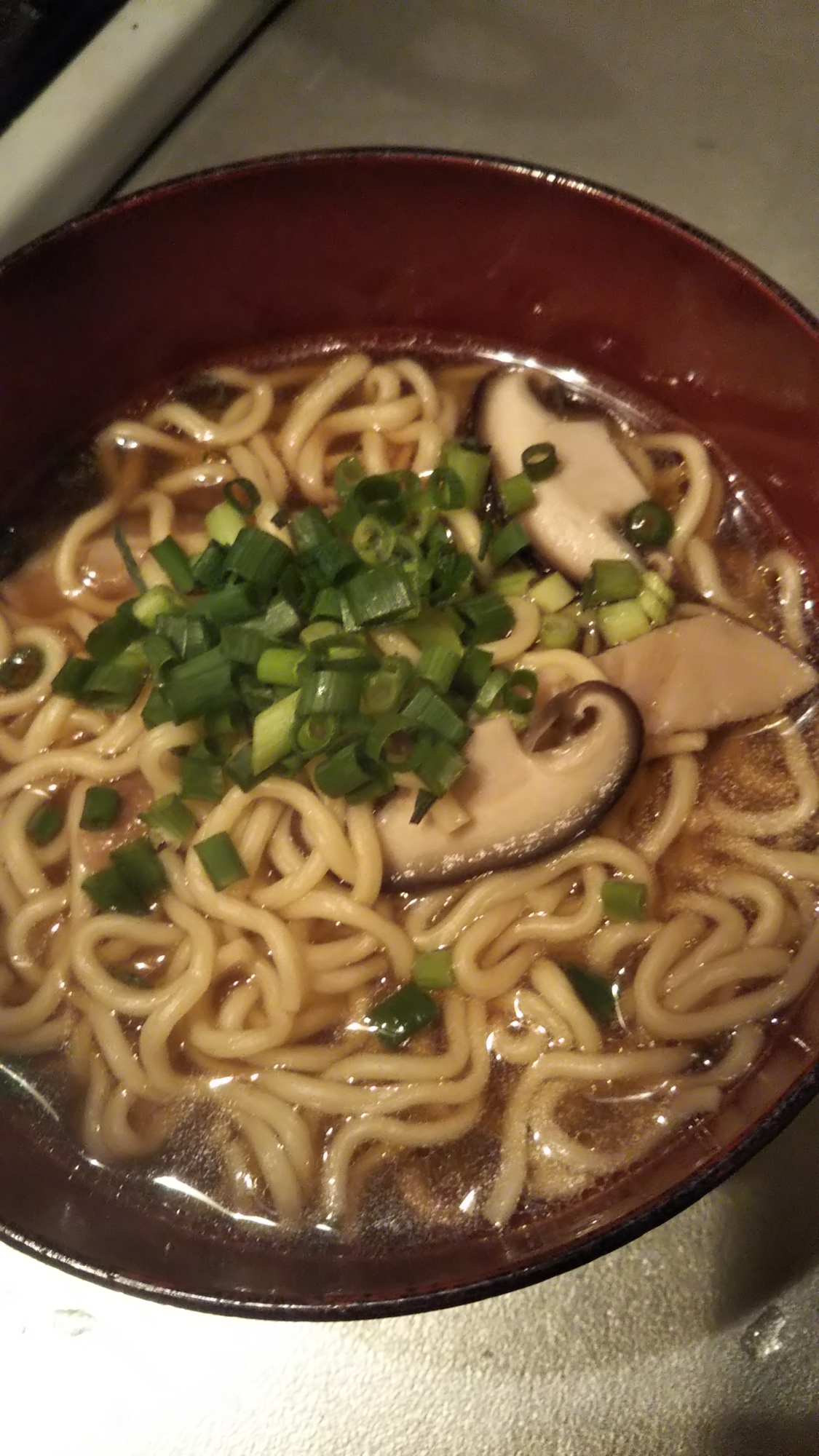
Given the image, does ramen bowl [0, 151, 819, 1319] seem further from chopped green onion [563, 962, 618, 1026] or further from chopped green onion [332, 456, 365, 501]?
chopped green onion [332, 456, 365, 501]

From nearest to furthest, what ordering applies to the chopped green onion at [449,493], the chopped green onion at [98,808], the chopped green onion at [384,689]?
1. the chopped green onion at [384,689]
2. the chopped green onion at [98,808]
3. the chopped green onion at [449,493]

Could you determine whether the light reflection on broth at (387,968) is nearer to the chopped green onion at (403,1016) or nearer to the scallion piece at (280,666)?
the chopped green onion at (403,1016)

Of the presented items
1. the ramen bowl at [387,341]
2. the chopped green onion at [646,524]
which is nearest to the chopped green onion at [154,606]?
the ramen bowl at [387,341]

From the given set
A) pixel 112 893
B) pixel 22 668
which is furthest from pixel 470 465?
pixel 112 893

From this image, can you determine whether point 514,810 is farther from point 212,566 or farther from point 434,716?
point 212,566

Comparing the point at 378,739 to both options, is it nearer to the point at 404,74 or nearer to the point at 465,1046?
the point at 465,1046

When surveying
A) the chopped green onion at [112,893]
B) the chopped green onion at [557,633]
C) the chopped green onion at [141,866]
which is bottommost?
the chopped green onion at [112,893]
